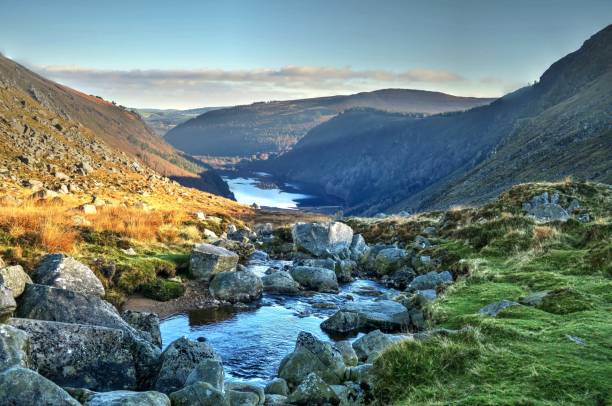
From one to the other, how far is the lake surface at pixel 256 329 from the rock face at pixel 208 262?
307cm

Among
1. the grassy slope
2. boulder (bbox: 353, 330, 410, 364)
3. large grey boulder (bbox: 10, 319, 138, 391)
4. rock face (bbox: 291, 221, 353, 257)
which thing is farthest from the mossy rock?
rock face (bbox: 291, 221, 353, 257)

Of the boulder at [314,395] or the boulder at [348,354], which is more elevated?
the boulder at [314,395]

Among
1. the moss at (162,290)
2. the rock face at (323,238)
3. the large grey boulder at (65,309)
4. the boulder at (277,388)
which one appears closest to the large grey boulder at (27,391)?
the large grey boulder at (65,309)

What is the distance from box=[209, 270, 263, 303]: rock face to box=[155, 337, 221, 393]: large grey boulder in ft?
38.1

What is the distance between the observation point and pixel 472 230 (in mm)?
33938

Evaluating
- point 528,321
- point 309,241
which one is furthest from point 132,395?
point 309,241

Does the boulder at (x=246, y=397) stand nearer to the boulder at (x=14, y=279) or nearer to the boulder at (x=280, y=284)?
the boulder at (x=14, y=279)

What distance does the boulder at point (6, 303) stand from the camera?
1333 centimetres

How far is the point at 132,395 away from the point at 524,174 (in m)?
111

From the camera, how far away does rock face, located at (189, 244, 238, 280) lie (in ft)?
88.7

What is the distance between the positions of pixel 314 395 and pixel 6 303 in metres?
8.93

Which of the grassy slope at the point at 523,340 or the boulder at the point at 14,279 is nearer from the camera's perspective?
the grassy slope at the point at 523,340

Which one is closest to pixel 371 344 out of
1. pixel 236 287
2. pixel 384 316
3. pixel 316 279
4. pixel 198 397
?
pixel 384 316

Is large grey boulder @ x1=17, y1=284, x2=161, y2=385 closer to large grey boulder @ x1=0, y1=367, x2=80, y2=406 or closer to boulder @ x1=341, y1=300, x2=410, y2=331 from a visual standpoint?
large grey boulder @ x1=0, y1=367, x2=80, y2=406
